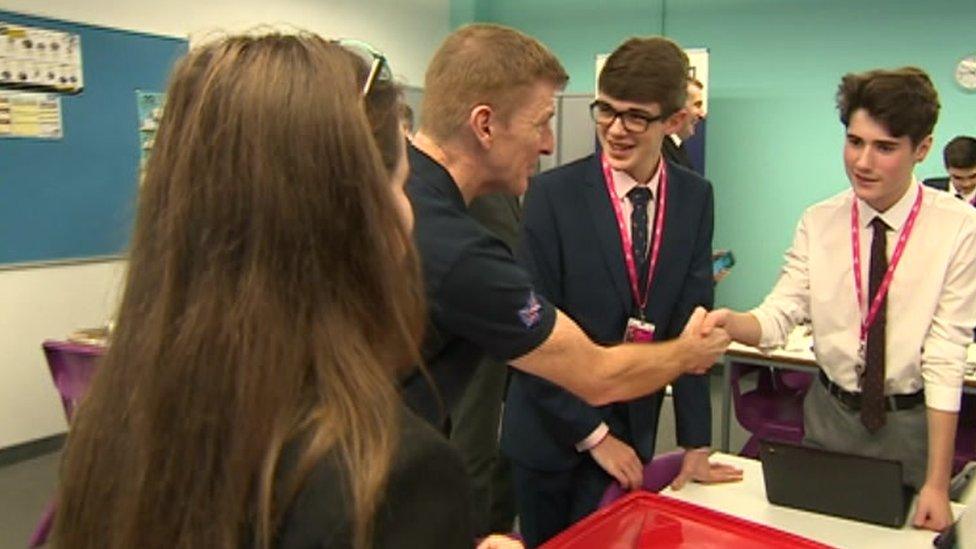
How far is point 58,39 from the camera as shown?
4418mm

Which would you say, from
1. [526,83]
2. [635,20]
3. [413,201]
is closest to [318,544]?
[413,201]

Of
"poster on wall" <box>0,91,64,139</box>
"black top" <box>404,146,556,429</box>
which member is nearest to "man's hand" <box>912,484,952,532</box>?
"black top" <box>404,146,556,429</box>

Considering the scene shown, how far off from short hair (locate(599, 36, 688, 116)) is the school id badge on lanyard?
0.16 meters

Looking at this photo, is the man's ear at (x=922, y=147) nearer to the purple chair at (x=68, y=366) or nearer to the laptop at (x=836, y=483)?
the laptop at (x=836, y=483)

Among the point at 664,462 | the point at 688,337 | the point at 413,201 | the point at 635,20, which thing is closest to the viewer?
the point at 413,201

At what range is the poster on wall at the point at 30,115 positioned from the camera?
13.9 feet

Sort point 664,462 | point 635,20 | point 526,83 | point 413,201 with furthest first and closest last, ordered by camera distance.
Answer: point 635,20 → point 664,462 → point 526,83 → point 413,201

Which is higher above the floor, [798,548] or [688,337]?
[688,337]

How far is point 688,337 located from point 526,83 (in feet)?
2.21

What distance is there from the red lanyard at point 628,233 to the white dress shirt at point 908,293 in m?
0.30

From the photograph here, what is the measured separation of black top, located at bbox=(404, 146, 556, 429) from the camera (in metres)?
1.45

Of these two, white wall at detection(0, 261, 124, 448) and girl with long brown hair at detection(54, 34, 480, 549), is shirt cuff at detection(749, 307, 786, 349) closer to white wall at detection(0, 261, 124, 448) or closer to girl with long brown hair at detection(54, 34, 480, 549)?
girl with long brown hair at detection(54, 34, 480, 549)

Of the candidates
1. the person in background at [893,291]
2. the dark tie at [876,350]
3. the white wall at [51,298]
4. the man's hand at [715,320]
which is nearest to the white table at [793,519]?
the person in background at [893,291]

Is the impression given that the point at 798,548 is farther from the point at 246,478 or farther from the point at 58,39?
the point at 58,39
